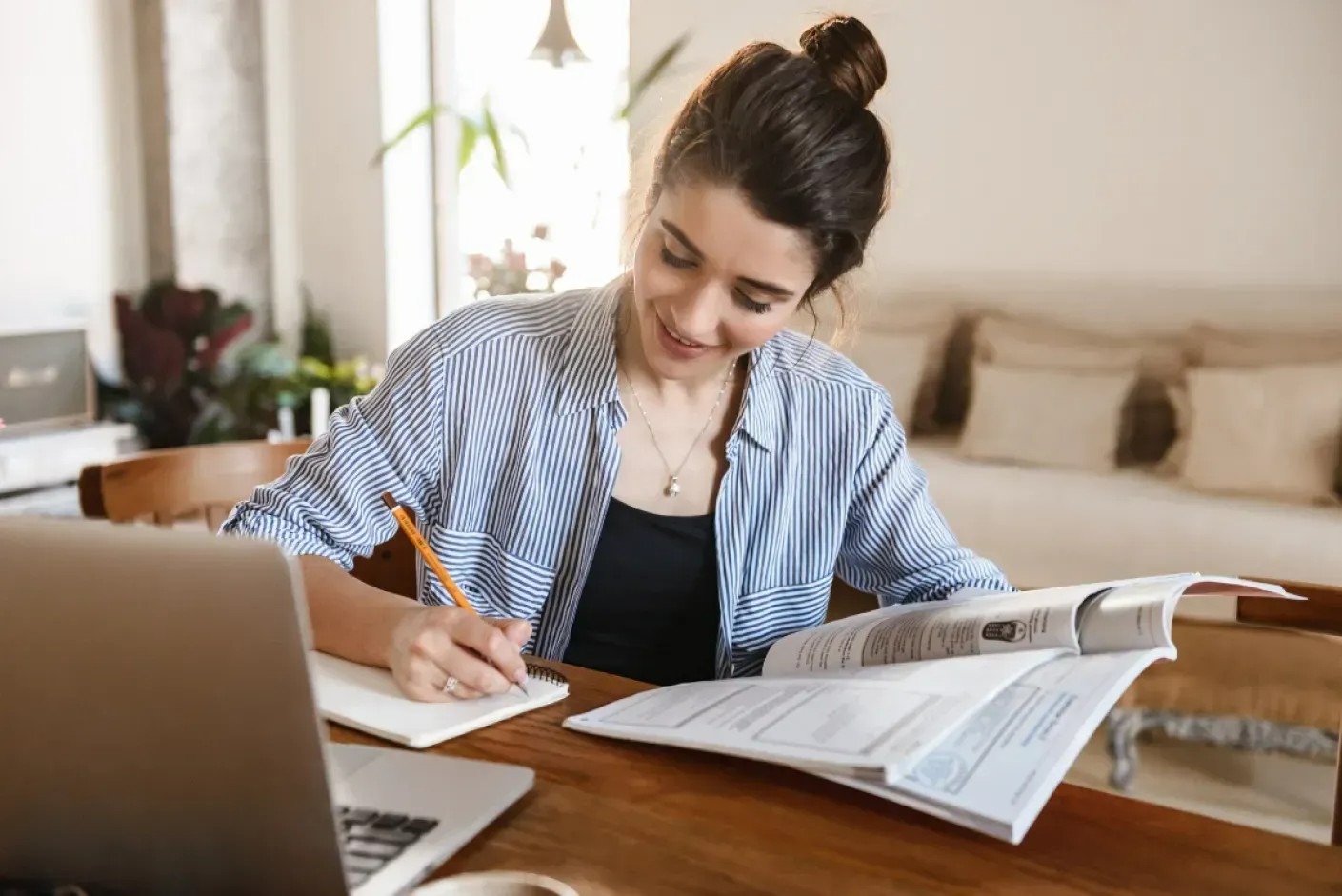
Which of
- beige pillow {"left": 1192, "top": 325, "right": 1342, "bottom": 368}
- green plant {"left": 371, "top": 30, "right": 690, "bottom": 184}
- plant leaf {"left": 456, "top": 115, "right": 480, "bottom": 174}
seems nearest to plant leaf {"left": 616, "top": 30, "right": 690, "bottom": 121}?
green plant {"left": 371, "top": 30, "right": 690, "bottom": 184}

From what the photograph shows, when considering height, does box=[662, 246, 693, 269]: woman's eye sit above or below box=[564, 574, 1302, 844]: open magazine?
above

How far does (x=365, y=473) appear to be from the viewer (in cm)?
111

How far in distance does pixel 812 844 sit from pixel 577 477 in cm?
64

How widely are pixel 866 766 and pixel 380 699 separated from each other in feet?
1.17

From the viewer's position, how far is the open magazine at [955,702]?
25.3 inches

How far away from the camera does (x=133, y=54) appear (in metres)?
3.88

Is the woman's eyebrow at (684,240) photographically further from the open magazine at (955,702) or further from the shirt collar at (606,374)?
the open magazine at (955,702)

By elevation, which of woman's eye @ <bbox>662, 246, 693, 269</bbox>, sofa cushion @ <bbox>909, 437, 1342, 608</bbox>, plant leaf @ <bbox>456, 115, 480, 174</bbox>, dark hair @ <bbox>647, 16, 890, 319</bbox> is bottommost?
sofa cushion @ <bbox>909, 437, 1342, 608</bbox>

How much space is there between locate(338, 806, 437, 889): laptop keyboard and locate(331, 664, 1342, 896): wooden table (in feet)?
0.09

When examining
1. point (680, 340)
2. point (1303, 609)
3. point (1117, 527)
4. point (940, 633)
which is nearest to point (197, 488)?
point (680, 340)

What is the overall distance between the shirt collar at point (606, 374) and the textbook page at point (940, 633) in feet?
1.06

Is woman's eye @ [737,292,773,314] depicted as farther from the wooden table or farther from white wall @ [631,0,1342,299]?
white wall @ [631,0,1342,299]

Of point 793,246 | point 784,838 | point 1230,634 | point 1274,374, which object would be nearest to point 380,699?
point 784,838

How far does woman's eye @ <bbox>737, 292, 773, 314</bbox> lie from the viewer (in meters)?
1.06
